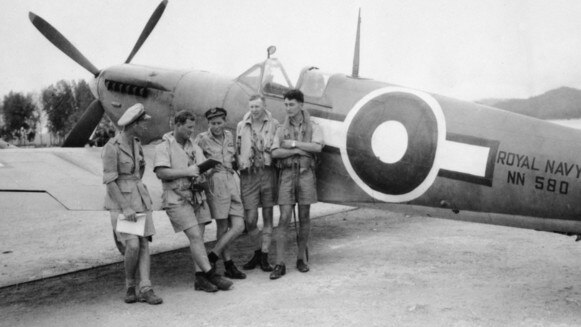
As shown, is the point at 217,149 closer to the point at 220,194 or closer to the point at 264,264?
the point at 220,194

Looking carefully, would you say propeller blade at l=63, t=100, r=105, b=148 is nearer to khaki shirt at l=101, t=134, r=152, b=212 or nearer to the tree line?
khaki shirt at l=101, t=134, r=152, b=212

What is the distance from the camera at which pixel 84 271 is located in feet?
18.2

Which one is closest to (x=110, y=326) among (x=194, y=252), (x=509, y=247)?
(x=194, y=252)

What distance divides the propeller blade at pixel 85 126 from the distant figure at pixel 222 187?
147 inches

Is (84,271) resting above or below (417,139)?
below

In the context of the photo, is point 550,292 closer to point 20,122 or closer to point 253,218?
point 253,218

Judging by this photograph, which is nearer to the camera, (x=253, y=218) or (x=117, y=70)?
(x=253, y=218)

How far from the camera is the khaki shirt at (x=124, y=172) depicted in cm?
407

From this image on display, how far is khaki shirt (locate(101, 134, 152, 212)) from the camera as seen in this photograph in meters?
4.07

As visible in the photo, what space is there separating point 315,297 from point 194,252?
46.2 inches

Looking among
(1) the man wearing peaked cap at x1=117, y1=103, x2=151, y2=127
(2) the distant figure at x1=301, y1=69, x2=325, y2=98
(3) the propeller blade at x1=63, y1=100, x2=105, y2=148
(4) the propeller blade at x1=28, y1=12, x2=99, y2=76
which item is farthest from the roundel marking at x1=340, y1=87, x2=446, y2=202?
(4) the propeller blade at x1=28, y1=12, x2=99, y2=76

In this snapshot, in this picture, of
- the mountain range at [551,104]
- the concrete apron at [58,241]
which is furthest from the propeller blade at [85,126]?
the mountain range at [551,104]

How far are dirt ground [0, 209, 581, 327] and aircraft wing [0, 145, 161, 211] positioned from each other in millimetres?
888

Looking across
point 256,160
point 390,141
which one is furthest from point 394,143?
point 256,160
